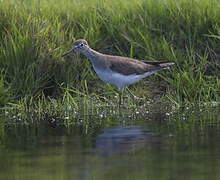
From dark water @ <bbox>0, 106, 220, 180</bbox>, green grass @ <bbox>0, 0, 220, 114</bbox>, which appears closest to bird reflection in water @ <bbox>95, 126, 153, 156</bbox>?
dark water @ <bbox>0, 106, 220, 180</bbox>

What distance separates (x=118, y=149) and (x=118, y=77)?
3.27 m

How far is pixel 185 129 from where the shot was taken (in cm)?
982

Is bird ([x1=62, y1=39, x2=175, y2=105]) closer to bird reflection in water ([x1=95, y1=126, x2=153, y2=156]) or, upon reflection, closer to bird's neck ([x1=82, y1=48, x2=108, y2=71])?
bird's neck ([x1=82, y1=48, x2=108, y2=71])

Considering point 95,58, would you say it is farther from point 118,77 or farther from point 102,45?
point 102,45

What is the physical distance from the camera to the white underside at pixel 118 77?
11.9 m

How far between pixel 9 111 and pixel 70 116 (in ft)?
2.84

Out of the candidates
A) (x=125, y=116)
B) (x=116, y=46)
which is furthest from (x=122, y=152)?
(x=116, y=46)

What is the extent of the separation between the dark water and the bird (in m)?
1.06

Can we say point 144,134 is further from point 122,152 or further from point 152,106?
point 152,106

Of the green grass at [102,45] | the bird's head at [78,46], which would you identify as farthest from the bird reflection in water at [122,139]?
the bird's head at [78,46]

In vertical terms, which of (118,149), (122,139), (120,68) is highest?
(120,68)

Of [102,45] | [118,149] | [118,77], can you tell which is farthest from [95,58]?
[118,149]

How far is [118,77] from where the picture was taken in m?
12.0

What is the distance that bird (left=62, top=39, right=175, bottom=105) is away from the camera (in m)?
11.9
